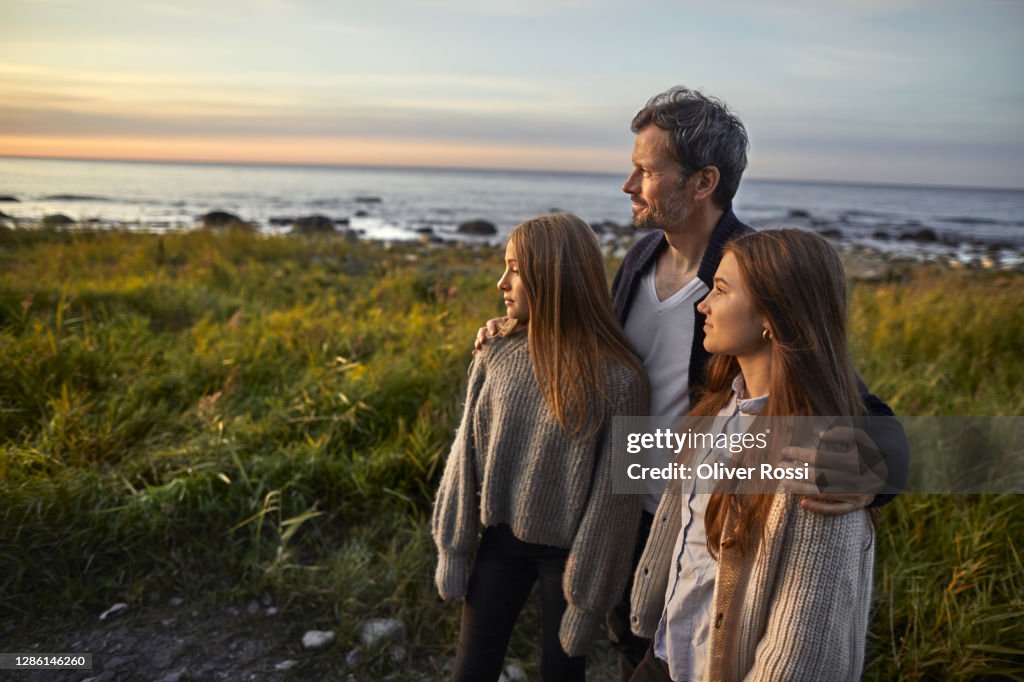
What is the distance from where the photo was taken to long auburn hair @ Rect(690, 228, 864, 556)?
1.56 metres

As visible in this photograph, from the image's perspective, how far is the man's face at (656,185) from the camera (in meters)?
2.17

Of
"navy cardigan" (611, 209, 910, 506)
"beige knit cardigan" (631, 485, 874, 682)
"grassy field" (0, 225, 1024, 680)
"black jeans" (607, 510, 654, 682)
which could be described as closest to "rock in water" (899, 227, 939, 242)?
"grassy field" (0, 225, 1024, 680)

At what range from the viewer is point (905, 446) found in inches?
65.1

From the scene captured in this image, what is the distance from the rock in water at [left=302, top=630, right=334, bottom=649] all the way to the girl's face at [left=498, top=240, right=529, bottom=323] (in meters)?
1.69

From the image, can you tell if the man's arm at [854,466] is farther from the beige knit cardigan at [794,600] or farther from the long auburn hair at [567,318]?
the long auburn hair at [567,318]

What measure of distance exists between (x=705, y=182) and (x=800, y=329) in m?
0.80

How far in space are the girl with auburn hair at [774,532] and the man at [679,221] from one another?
379mm

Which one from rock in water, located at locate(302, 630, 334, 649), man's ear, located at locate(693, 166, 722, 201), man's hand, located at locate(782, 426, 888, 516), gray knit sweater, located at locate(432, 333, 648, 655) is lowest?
rock in water, located at locate(302, 630, 334, 649)

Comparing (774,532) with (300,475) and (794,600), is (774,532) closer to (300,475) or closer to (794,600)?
(794,600)

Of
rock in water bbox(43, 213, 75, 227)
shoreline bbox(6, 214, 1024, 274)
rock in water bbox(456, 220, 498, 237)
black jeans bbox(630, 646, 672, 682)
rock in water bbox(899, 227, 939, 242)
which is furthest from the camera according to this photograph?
rock in water bbox(899, 227, 939, 242)

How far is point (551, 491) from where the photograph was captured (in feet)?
7.06

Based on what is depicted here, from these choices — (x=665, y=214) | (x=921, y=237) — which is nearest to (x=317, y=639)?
(x=665, y=214)

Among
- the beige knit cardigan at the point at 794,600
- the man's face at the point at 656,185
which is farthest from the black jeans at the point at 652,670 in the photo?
the man's face at the point at 656,185

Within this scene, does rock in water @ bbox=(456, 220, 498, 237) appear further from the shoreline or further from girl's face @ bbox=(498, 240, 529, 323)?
girl's face @ bbox=(498, 240, 529, 323)
